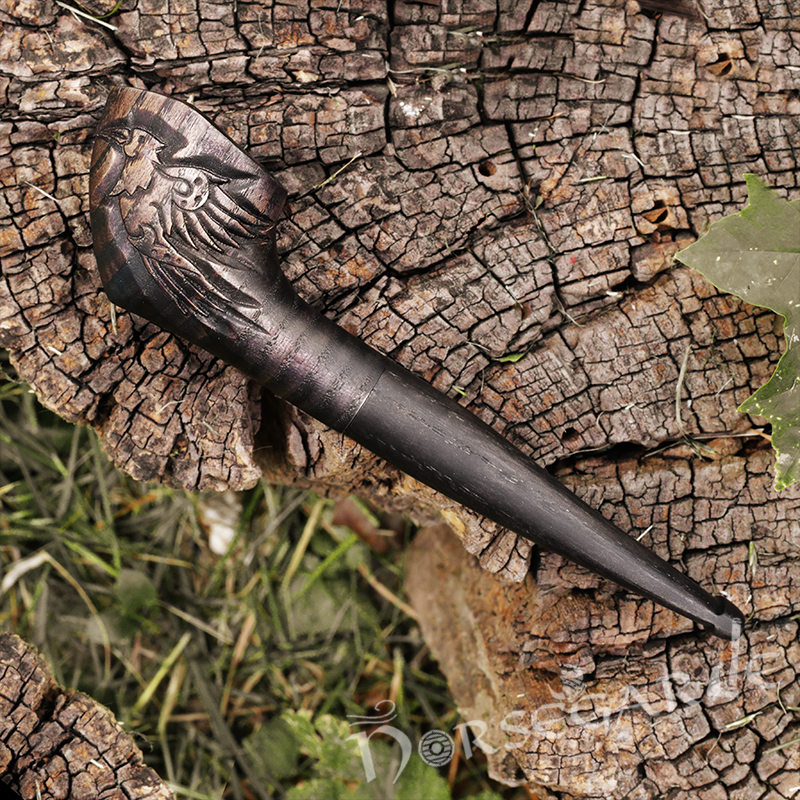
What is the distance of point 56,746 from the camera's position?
190 cm

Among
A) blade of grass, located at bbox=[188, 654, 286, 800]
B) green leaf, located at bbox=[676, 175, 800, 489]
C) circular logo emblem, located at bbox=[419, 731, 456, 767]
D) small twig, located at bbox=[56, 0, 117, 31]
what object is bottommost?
blade of grass, located at bbox=[188, 654, 286, 800]

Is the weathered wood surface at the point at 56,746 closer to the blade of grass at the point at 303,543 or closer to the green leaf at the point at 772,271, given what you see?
the blade of grass at the point at 303,543

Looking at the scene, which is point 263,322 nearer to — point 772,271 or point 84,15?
point 84,15

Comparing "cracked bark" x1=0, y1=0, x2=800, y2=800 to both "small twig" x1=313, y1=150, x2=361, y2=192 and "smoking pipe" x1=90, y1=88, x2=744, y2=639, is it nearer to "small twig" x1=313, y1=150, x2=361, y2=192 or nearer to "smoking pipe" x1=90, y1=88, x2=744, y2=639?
"small twig" x1=313, y1=150, x2=361, y2=192

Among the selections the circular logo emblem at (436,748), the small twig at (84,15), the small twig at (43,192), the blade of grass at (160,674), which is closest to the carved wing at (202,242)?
the small twig at (43,192)

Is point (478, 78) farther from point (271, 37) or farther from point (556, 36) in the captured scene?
point (271, 37)

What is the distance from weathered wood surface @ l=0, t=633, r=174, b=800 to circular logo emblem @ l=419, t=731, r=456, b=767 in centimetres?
98

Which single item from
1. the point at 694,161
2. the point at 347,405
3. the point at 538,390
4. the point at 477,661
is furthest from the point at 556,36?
the point at 477,661

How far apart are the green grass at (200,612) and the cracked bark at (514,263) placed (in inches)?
32.0

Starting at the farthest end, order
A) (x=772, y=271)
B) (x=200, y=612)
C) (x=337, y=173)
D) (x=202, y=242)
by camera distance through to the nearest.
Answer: (x=200, y=612), (x=337, y=173), (x=772, y=271), (x=202, y=242)

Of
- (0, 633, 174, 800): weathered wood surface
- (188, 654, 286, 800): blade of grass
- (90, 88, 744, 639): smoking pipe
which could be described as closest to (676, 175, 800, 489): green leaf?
(90, 88, 744, 639): smoking pipe

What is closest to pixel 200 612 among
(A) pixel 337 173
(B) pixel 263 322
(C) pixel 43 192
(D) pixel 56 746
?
(D) pixel 56 746

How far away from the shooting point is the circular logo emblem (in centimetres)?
254

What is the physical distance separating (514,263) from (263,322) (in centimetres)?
77
